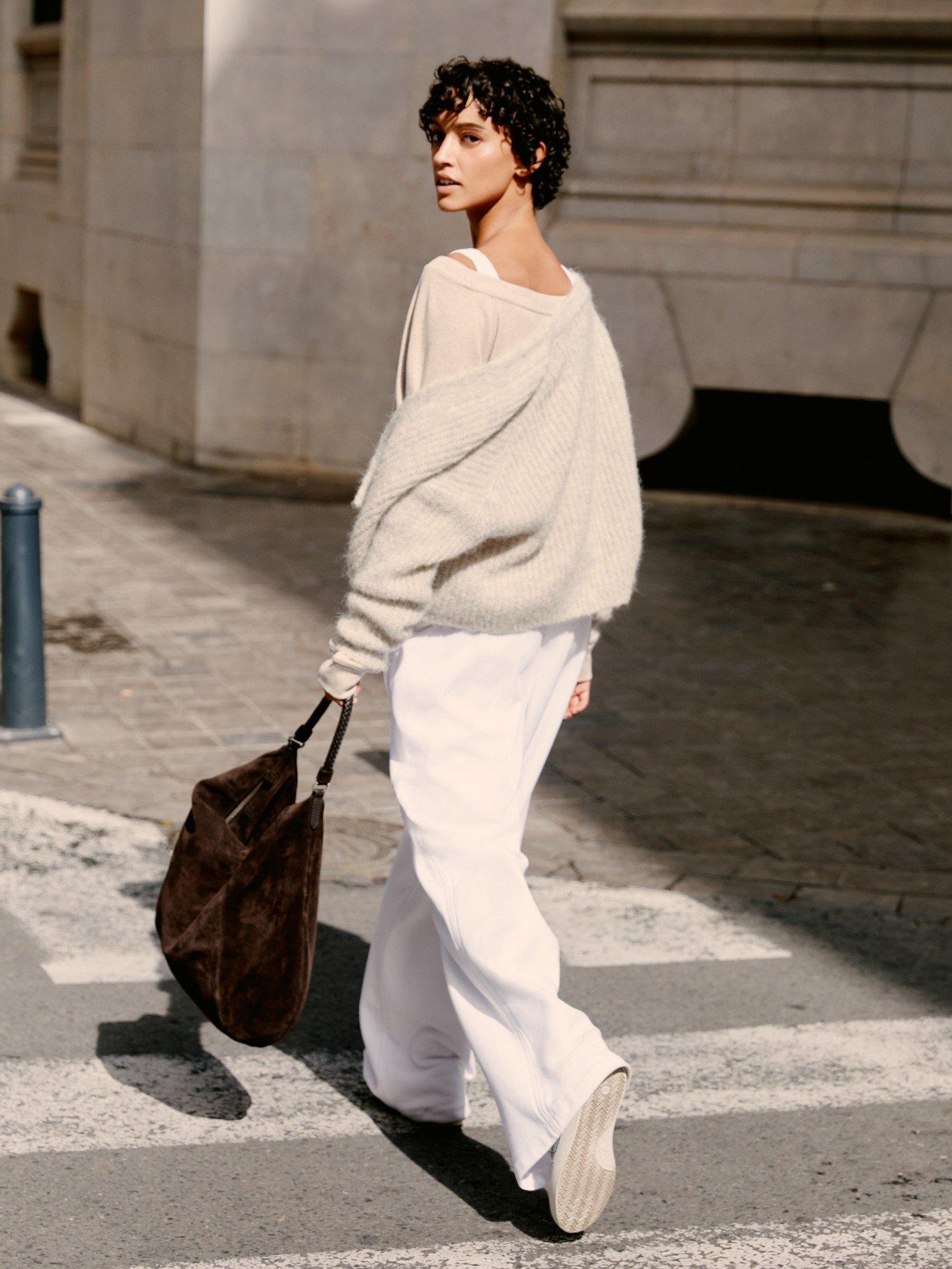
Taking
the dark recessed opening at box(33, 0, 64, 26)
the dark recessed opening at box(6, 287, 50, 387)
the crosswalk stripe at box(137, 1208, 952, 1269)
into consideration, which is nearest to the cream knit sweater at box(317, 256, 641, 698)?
the crosswalk stripe at box(137, 1208, 952, 1269)

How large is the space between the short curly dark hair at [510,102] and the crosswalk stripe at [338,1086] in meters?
1.94

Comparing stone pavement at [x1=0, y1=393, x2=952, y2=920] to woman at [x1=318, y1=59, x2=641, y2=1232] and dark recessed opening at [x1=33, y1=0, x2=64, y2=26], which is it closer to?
woman at [x1=318, y1=59, x2=641, y2=1232]

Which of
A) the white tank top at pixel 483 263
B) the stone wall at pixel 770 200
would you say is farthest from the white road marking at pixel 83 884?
the stone wall at pixel 770 200

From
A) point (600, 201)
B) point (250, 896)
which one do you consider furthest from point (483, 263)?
point (600, 201)

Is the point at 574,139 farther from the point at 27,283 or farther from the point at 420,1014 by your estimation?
the point at 420,1014

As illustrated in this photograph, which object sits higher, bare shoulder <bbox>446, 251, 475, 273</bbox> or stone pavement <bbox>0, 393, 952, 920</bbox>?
bare shoulder <bbox>446, 251, 475, 273</bbox>

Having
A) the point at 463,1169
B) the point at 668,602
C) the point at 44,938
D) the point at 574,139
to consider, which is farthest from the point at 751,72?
the point at 463,1169

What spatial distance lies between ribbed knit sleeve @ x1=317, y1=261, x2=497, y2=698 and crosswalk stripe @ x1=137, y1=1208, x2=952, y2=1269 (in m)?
1.05

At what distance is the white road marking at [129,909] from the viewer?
15.6 ft

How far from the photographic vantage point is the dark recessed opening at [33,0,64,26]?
1695 cm

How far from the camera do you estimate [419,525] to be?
10.5 feet

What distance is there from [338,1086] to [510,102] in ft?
6.81

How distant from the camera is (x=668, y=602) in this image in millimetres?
9438

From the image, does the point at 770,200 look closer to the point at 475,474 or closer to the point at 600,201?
the point at 600,201
